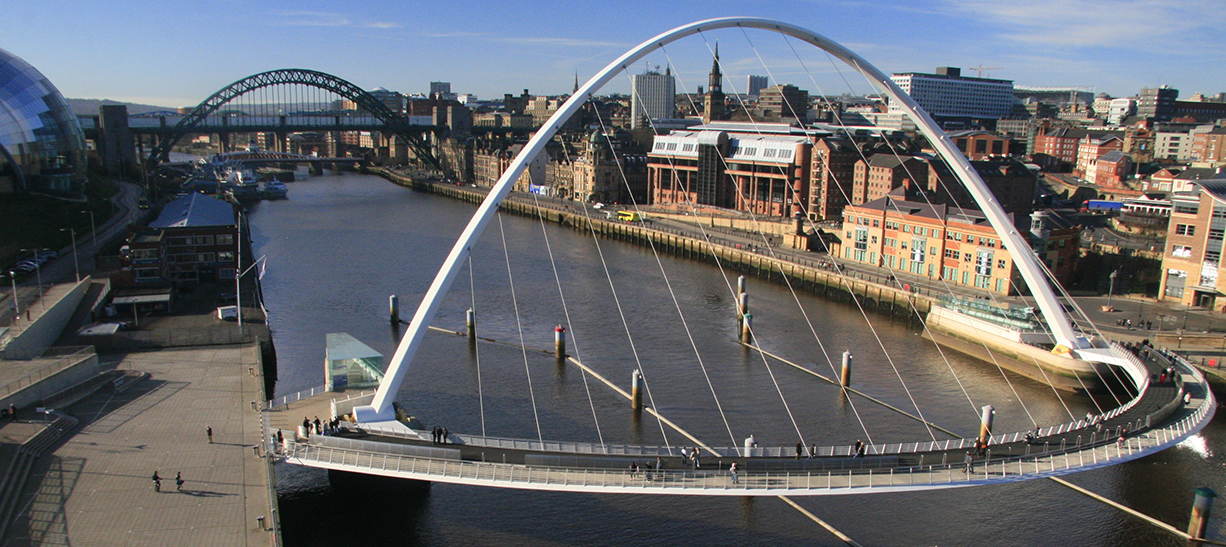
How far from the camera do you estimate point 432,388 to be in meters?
32.5

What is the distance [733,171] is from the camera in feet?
283

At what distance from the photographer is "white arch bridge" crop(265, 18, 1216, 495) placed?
1980 cm

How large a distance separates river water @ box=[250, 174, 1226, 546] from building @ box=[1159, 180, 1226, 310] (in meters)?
14.2

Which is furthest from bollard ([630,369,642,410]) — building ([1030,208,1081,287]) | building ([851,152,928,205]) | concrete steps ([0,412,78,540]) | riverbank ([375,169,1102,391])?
building ([851,152,928,205])

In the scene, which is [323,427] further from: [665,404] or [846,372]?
[846,372]

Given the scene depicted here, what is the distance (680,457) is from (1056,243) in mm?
36603

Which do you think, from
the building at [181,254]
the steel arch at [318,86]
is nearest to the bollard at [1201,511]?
the building at [181,254]

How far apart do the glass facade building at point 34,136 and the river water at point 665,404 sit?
17.7 metres

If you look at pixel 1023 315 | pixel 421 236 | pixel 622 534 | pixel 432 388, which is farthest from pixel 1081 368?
pixel 421 236

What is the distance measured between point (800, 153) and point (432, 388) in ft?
184

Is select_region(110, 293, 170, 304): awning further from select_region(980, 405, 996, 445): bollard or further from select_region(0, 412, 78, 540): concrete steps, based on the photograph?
select_region(980, 405, 996, 445): bollard

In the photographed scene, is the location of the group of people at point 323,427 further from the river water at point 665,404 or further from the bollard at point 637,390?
the bollard at point 637,390

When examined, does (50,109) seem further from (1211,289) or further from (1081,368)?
(1211,289)

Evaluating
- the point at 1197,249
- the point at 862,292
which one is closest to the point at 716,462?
the point at 862,292
